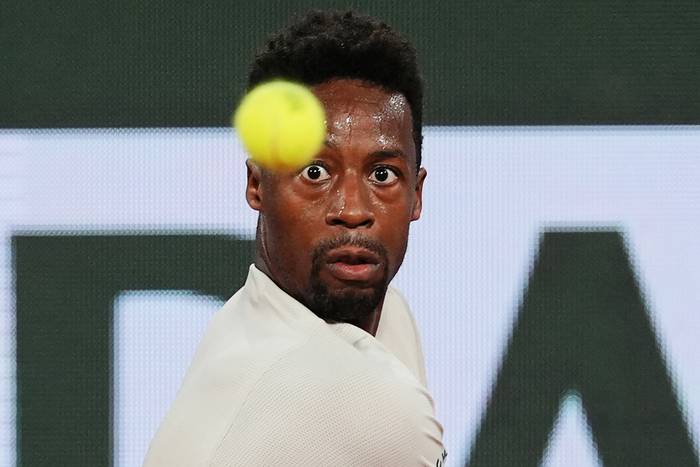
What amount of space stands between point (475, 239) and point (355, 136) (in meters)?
1.67

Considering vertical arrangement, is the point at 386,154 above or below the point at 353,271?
above

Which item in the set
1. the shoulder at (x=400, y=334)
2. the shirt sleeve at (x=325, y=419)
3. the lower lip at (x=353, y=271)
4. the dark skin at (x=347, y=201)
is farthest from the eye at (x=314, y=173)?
the shoulder at (x=400, y=334)

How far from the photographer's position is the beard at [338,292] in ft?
4.72

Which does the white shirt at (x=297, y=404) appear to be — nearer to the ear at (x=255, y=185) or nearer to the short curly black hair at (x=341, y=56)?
the ear at (x=255, y=185)

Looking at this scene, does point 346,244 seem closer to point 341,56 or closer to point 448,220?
point 341,56

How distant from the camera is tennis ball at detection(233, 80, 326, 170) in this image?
1434 mm

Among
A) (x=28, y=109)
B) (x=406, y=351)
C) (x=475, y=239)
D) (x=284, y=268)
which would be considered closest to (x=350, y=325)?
(x=284, y=268)

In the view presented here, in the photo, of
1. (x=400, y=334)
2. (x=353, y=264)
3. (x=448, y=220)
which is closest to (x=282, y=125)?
(x=353, y=264)

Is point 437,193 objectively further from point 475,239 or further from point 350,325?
A: point 350,325

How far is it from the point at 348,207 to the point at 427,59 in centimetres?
175

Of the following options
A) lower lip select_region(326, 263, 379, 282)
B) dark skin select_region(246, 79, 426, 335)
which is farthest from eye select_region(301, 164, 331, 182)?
lower lip select_region(326, 263, 379, 282)

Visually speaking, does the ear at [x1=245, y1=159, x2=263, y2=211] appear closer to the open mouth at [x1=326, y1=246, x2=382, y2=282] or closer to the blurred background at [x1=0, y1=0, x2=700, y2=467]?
the open mouth at [x1=326, y1=246, x2=382, y2=282]

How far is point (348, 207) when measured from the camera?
1437mm

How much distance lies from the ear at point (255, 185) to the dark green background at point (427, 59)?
5.14 ft
